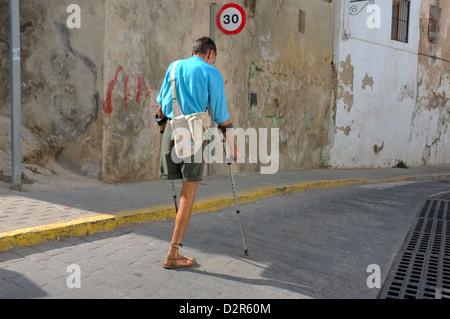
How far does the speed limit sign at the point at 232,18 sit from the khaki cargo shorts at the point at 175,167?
15.4 ft

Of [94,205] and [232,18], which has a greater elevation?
[232,18]

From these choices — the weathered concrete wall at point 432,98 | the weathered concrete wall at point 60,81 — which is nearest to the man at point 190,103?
the weathered concrete wall at point 60,81

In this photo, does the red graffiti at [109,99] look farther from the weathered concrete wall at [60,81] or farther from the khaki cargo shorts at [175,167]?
the khaki cargo shorts at [175,167]

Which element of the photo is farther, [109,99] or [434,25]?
[434,25]

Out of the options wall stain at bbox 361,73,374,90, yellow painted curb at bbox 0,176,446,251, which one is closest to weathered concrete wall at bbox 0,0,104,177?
yellow painted curb at bbox 0,176,446,251

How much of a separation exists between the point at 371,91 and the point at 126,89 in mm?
8908

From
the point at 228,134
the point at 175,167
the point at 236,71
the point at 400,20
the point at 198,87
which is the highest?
the point at 400,20

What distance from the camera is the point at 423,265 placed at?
149 inches

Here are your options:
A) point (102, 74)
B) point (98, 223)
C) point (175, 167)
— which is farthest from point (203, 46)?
point (102, 74)

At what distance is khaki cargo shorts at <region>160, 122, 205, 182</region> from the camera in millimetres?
3438

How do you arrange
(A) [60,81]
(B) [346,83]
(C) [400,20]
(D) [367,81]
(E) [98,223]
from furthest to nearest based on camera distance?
(C) [400,20], (D) [367,81], (B) [346,83], (A) [60,81], (E) [98,223]

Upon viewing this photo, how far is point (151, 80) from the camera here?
294 inches

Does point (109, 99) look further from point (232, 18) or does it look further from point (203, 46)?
point (203, 46)
